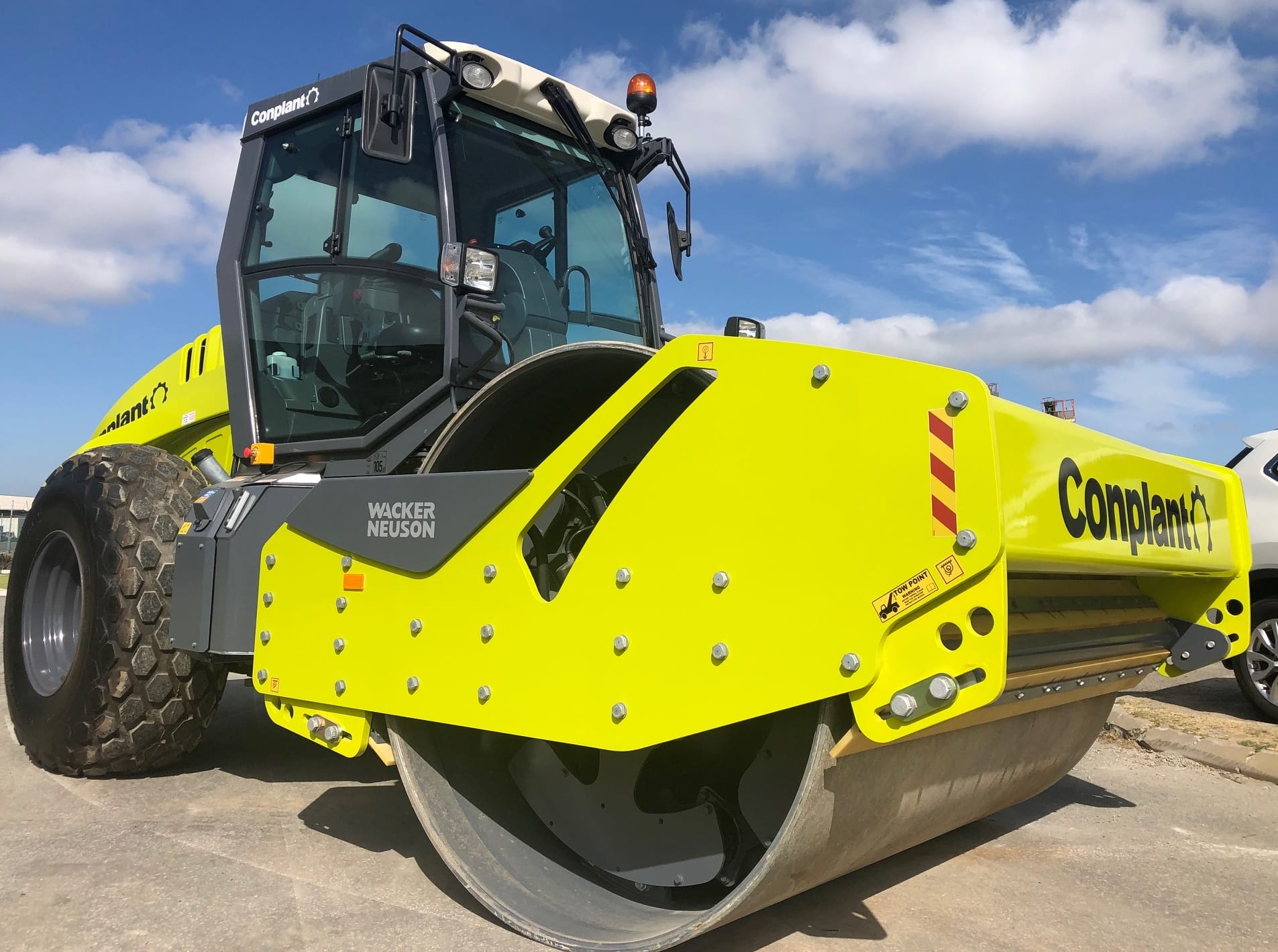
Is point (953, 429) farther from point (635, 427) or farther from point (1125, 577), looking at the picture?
point (1125, 577)

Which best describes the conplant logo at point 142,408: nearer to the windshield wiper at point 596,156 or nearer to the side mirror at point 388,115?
the side mirror at point 388,115

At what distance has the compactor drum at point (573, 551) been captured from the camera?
2188mm

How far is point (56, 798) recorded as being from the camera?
385 centimetres

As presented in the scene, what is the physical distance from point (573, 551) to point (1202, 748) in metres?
3.73

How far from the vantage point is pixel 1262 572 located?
623 cm

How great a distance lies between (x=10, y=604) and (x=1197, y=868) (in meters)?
4.79

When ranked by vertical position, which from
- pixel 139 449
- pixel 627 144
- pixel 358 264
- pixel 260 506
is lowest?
pixel 260 506

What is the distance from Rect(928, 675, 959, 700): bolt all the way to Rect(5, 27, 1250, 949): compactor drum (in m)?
A: 0.01

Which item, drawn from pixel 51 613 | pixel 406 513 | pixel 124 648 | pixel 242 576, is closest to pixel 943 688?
pixel 406 513

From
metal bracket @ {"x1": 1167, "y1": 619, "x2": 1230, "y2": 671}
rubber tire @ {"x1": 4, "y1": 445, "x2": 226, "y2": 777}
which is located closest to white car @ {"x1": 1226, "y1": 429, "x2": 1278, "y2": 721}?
metal bracket @ {"x1": 1167, "y1": 619, "x2": 1230, "y2": 671}

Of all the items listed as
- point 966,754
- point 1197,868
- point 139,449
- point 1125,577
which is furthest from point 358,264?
point 1197,868

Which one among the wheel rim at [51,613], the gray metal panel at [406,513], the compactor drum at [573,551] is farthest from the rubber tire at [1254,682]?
the wheel rim at [51,613]

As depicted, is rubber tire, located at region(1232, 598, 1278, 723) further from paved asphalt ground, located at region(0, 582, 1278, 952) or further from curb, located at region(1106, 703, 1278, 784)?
paved asphalt ground, located at region(0, 582, 1278, 952)

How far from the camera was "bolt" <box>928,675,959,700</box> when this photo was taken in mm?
2041
